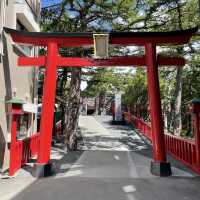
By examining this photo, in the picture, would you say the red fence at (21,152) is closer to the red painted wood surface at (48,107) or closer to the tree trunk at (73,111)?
the red painted wood surface at (48,107)

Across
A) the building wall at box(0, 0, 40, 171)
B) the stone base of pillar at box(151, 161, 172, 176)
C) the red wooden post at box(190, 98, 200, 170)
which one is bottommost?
the stone base of pillar at box(151, 161, 172, 176)

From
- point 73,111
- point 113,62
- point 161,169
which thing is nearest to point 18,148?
point 113,62

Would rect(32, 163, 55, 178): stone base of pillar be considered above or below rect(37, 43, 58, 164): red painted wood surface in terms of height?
below

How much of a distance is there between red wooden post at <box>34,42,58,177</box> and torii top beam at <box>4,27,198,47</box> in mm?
299

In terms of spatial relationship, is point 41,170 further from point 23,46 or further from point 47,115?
point 23,46

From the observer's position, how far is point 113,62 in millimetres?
11547

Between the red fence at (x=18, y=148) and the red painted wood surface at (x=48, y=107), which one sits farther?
the red painted wood surface at (x=48, y=107)

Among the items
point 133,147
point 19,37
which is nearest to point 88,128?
point 133,147

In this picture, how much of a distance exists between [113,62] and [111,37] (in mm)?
793

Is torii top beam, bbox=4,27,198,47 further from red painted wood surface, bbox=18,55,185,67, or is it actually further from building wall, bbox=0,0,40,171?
building wall, bbox=0,0,40,171

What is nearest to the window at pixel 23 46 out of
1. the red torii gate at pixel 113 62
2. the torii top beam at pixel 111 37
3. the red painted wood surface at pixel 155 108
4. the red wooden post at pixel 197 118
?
the torii top beam at pixel 111 37

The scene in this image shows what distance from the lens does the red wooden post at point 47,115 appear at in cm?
1066

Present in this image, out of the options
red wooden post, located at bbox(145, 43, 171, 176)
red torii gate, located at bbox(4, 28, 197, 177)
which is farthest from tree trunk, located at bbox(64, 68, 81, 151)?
red wooden post, located at bbox(145, 43, 171, 176)

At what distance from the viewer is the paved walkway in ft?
26.8
